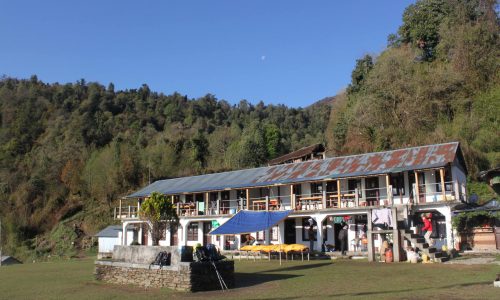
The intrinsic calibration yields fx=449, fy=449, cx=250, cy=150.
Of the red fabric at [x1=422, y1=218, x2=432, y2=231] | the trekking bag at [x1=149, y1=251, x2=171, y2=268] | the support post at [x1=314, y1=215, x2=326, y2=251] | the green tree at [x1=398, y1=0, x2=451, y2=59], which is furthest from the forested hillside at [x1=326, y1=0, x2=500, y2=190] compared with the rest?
the trekking bag at [x1=149, y1=251, x2=171, y2=268]

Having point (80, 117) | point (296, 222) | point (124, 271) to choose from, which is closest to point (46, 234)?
point (80, 117)

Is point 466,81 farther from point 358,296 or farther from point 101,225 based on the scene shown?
point 101,225

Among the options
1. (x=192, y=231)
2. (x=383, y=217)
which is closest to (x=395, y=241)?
(x=383, y=217)

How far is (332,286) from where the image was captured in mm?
12953

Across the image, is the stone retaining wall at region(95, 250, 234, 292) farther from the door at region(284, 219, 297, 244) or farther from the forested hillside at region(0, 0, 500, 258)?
the forested hillside at region(0, 0, 500, 258)

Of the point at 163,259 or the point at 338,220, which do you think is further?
the point at 338,220

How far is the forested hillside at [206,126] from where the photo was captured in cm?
3681

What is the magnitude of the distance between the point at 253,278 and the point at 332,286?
379cm

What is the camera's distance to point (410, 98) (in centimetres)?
3800

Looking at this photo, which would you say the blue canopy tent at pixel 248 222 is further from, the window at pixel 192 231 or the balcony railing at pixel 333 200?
the window at pixel 192 231

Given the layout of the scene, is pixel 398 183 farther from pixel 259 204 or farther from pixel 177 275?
pixel 177 275

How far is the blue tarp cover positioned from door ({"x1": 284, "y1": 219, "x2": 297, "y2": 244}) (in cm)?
674

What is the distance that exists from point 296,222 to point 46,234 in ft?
115

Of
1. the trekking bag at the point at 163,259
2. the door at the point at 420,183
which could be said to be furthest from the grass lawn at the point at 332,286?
the door at the point at 420,183
